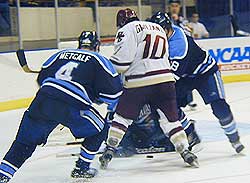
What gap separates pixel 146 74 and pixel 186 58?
1.41 ft

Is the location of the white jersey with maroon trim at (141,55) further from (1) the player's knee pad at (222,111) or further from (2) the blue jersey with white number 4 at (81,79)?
(1) the player's knee pad at (222,111)

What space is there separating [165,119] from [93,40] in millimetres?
753

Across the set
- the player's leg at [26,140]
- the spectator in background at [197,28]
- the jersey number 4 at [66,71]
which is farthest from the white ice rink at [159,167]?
the spectator in background at [197,28]

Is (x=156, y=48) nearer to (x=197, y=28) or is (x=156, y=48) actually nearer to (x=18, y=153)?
(x=18, y=153)

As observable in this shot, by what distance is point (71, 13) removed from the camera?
11109 mm

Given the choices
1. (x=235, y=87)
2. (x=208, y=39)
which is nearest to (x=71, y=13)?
(x=208, y=39)

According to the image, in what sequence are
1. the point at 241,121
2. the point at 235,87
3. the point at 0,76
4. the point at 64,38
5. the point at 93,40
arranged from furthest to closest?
the point at 64,38
the point at 235,87
the point at 0,76
the point at 241,121
the point at 93,40

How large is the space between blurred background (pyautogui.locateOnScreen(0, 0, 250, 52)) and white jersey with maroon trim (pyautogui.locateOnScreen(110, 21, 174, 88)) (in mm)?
4969

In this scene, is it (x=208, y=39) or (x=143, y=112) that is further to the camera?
(x=208, y=39)

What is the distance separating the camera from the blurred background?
32.9 ft

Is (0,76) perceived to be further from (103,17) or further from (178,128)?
(178,128)

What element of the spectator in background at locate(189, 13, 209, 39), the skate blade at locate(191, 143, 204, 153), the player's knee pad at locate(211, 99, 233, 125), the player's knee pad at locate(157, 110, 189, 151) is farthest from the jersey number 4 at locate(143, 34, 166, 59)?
the spectator in background at locate(189, 13, 209, 39)

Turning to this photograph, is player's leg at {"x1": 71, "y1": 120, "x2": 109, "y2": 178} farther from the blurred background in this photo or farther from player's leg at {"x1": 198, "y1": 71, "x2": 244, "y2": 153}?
the blurred background

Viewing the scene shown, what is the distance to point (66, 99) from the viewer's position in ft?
13.2
